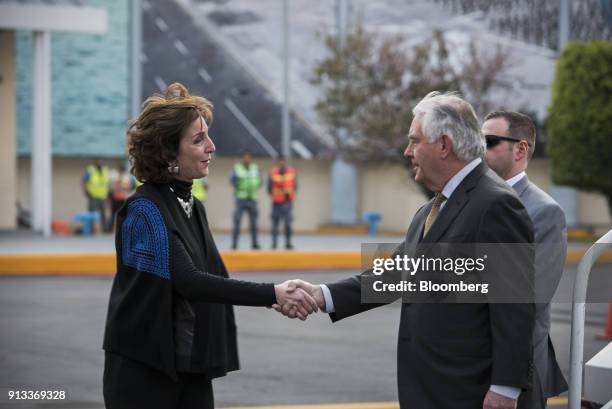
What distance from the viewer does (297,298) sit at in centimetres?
424

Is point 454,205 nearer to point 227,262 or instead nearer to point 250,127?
point 227,262

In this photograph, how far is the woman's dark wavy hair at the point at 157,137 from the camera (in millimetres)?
3990

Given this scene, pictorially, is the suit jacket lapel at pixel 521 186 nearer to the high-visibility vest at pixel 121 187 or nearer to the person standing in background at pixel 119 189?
the person standing in background at pixel 119 189

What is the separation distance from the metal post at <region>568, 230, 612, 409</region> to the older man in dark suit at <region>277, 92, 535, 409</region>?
602mm

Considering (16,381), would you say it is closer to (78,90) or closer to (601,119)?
(601,119)

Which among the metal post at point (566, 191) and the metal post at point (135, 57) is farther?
the metal post at point (566, 191)

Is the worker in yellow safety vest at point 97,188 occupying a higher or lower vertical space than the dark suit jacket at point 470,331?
lower

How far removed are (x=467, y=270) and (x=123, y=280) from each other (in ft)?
4.00

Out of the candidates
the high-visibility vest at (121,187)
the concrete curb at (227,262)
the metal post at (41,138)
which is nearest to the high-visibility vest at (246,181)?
the concrete curb at (227,262)

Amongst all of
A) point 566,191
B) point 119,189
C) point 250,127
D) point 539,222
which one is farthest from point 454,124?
point 566,191

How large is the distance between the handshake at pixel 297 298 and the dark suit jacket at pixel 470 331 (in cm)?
66

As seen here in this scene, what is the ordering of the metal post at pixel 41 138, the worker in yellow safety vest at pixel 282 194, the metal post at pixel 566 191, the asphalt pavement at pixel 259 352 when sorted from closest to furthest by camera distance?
the asphalt pavement at pixel 259 352 < the worker in yellow safety vest at pixel 282 194 < the metal post at pixel 41 138 < the metal post at pixel 566 191

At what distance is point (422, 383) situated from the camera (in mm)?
3615

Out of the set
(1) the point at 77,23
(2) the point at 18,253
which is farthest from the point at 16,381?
(1) the point at 77,23
